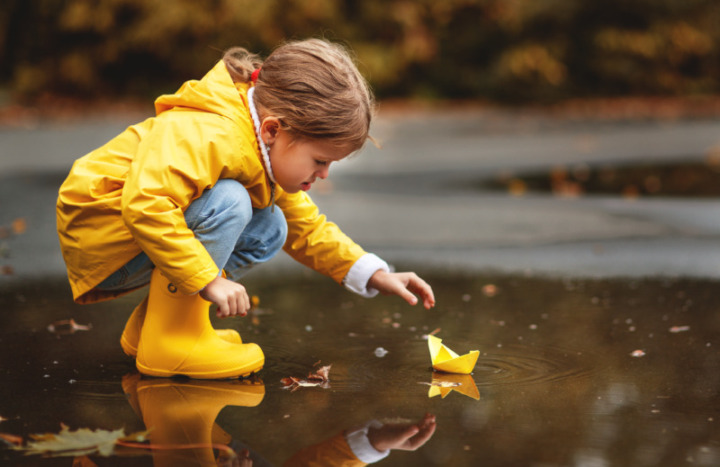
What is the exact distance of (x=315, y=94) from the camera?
243 cm

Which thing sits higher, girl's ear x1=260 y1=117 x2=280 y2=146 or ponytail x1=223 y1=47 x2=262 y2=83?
ponytail x1=223 y1=47 x2=262 y2=83

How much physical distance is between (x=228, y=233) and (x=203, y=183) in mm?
188

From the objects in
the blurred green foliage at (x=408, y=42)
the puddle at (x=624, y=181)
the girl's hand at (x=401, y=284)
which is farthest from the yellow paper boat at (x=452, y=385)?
the blurred green foliage at (x=408, y=42)

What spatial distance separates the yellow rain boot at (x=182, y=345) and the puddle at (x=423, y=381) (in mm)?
51

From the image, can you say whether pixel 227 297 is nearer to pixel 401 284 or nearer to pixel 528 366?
pixel 401 284

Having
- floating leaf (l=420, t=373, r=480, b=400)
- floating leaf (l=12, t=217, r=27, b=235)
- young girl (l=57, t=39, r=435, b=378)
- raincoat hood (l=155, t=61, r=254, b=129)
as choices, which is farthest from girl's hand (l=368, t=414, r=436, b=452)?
floating leaf (l=12, t=217, r=27, b=235)

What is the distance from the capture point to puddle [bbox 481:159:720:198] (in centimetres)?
Answer: 644

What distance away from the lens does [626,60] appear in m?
14.1

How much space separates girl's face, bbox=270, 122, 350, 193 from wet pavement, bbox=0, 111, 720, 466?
56 cm

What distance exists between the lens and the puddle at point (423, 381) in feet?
6.63

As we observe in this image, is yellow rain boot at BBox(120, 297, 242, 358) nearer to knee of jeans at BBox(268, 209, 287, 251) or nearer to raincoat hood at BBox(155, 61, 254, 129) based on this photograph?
knee of jeans at BBox(268, 209, 287, 251)

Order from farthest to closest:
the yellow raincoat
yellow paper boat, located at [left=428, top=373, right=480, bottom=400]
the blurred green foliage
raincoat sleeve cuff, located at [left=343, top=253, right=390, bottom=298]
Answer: the blurred green foliage < raincoat sleeve cuff, located at [left=343, top=253, right=390, bottom=298] < yellow paper boat, located at [left=428, top=373, right=480, bottom=400] < the yellow raincoat

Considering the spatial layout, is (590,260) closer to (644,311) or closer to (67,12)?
(644,311)

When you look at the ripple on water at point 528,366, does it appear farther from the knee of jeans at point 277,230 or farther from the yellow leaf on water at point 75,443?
the yellow leaf on water at point 75,443
